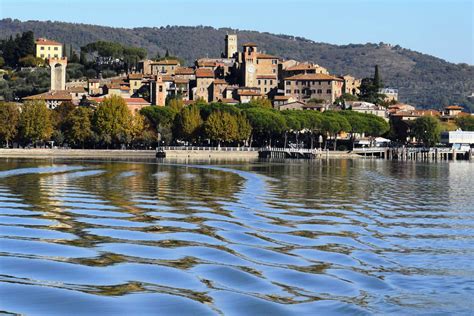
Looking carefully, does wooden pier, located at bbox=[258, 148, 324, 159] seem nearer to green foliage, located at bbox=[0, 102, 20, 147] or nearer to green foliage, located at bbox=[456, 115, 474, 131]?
green foliage, located at bbox=[0, 102, 20, 147]

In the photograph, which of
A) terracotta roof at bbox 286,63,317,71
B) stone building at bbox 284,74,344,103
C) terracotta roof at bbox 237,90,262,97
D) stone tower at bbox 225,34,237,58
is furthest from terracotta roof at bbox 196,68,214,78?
stone tower at bbox 225,34,237,58

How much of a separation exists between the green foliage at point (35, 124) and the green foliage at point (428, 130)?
3810cm

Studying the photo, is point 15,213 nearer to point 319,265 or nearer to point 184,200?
point 184,200

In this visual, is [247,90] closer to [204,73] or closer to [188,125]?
[204,73]

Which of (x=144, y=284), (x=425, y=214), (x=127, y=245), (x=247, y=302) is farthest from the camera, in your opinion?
(x=425, y=214)

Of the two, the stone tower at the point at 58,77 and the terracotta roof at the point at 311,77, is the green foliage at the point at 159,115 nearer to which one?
the terracotta roof at the point at 311,77

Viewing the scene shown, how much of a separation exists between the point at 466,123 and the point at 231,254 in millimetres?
102169

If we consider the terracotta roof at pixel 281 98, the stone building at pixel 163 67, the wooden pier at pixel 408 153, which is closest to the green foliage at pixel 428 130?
the wooden pier at pixel 408 153

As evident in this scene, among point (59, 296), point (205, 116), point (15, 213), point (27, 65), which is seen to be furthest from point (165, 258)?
point (27, 65)

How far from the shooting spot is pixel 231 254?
699 inches

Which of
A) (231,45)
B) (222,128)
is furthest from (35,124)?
(231,45)

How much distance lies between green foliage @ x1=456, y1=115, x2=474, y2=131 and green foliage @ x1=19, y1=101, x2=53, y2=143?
172 feet

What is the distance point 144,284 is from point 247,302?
1.81 m

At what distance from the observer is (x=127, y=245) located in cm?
1848
